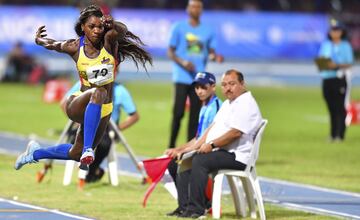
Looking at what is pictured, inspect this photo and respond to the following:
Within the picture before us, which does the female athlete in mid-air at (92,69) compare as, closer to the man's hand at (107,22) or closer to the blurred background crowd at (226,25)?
the man's hand at (107,22)

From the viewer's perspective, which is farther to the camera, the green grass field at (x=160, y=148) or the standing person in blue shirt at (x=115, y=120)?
the standing person in blue shirt at (x=115, y=120)

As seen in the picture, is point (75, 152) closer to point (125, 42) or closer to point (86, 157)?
point (86, 157)

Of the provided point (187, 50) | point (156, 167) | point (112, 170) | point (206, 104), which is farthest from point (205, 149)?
point (187, 50)

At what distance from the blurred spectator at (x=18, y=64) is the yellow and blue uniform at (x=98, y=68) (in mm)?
26235

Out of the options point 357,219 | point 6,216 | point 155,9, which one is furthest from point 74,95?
point 155,9

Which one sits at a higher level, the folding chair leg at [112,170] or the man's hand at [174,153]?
the man's hand at [174,153]

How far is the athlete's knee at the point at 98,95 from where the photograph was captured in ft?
36.6

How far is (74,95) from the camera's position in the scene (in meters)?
11.5

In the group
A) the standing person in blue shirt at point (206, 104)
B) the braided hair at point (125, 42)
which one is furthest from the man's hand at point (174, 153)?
the braided hair at point (125, 42)

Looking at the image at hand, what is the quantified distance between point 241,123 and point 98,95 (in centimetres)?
167

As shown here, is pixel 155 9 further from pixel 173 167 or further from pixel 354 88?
pixel 173 167

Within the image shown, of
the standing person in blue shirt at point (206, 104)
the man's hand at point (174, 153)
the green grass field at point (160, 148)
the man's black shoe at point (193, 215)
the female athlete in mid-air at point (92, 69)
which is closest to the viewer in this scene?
the female athlete in mid-air at point (92, 69)

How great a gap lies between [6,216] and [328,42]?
1154 cm

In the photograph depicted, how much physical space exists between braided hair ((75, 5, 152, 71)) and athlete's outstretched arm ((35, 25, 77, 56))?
158 millimetres
